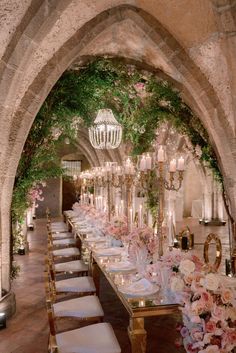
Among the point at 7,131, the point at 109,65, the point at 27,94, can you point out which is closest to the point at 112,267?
the point at 7,131

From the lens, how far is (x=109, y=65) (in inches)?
219

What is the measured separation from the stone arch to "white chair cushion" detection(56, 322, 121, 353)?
5.88ft

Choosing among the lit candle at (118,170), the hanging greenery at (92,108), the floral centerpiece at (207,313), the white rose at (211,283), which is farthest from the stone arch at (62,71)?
the white rose at (211,283)

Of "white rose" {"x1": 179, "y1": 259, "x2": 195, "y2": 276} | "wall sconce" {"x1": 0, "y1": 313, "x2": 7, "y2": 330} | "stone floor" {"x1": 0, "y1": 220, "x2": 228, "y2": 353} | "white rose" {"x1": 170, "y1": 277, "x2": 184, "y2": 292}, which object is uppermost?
"white rose" {"x1": 179, "y1": 259, "x2": 195, "y2": 276}

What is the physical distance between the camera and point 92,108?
243 inches

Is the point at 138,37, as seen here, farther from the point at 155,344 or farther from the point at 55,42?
the point at 155,344

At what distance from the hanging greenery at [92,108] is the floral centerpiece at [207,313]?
3.03 m

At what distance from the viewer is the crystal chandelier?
6.09m

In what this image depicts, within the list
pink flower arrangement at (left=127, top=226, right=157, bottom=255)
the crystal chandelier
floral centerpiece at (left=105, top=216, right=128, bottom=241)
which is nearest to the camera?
pink flower arrangement at (left=127, top=226, right=157, bottom=255)

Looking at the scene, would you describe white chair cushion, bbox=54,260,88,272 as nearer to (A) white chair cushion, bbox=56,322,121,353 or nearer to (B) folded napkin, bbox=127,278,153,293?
(B) folded napkin, bbox=127,278,153,293

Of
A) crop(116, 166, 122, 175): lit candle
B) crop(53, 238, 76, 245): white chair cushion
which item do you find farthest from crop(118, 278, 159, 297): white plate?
crop(53, 238, 76, 245): white chair cushion

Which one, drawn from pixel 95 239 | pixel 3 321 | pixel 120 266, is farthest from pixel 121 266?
pixel 95 239

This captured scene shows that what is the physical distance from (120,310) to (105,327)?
1.87m

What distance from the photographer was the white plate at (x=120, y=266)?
11.3 feet
